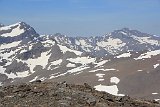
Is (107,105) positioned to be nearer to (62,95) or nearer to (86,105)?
(86,105)

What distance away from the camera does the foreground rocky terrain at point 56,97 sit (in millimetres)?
25188

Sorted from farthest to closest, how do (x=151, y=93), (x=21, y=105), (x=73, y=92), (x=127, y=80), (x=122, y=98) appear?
1. (x=127, y=80)
2. (x=151, y=93)
3. (x=122, y=98)
4. (x=73, y=92)
5. (x=21, y=105)

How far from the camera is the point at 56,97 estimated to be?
85.6ft

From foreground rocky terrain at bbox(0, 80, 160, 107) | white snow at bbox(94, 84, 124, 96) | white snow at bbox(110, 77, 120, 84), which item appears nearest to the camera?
foreground rocky terrain at bbox(0, 80, 160, 107)

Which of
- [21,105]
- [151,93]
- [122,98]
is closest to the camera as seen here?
[21,105]

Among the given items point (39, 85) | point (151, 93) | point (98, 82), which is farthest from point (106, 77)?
point (39, 85)

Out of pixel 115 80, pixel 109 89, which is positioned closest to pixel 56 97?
pixel 109 89

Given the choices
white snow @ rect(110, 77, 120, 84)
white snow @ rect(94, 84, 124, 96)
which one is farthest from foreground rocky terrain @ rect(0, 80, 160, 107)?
white snow @ rect(110, 77, 120, 84)

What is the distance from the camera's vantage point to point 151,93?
16700 centimetres

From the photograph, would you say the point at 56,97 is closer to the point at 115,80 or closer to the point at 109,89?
the point at 109,89

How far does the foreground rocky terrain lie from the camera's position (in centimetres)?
2519

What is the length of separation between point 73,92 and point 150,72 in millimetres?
169808

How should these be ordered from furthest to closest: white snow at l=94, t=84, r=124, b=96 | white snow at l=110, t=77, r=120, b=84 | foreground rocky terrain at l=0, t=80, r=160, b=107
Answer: white snow at l=110, t=77, r=120, b=84, white snow at l=94, t=84, r=124, b=96, foreground rocky terrain at l=0, t=80, r=160, b=107

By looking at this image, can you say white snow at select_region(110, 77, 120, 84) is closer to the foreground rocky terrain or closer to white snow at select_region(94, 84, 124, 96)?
white snow at select_region(94, 84, 124, 96)
